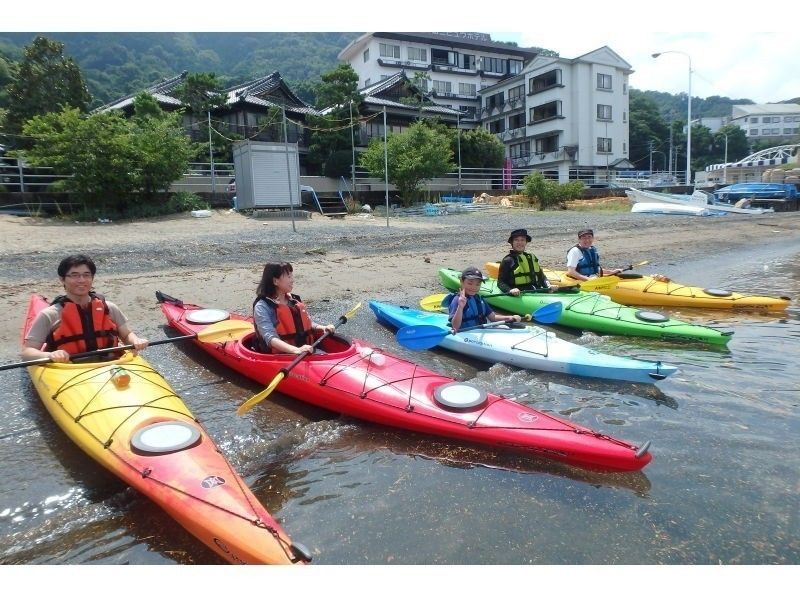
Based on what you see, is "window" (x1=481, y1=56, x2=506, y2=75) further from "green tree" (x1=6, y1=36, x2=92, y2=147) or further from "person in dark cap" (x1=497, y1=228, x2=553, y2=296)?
"person in dark cap" (x1=497, y1=228, x2=553, y2=296)

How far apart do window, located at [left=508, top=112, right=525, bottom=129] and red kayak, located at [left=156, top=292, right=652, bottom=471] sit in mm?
36527

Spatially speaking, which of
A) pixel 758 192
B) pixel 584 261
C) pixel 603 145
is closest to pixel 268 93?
pixel 603 145

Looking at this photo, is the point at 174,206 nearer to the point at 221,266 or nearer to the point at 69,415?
the point at 221,266

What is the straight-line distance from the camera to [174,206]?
50.0 feet

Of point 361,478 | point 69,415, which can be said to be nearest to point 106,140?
point 69,415

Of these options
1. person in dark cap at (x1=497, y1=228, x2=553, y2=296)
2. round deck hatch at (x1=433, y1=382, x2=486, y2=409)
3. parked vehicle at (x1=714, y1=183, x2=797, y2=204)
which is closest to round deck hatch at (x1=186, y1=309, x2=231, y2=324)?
round deck hatch at (x1=433, y1=382, x2=486, y2=409)

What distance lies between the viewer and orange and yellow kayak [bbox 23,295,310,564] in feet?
8.14

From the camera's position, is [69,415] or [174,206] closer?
[69,415]

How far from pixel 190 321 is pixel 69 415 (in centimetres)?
227

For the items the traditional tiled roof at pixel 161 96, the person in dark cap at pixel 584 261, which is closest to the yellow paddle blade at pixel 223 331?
the person in dark cap at pixel 584 261

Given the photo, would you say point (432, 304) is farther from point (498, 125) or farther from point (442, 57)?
point (442, 57)

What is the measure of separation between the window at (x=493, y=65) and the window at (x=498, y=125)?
5546 millimetres

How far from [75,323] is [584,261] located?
257 inches

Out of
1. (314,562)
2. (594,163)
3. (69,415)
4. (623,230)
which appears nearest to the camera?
(314,562)
